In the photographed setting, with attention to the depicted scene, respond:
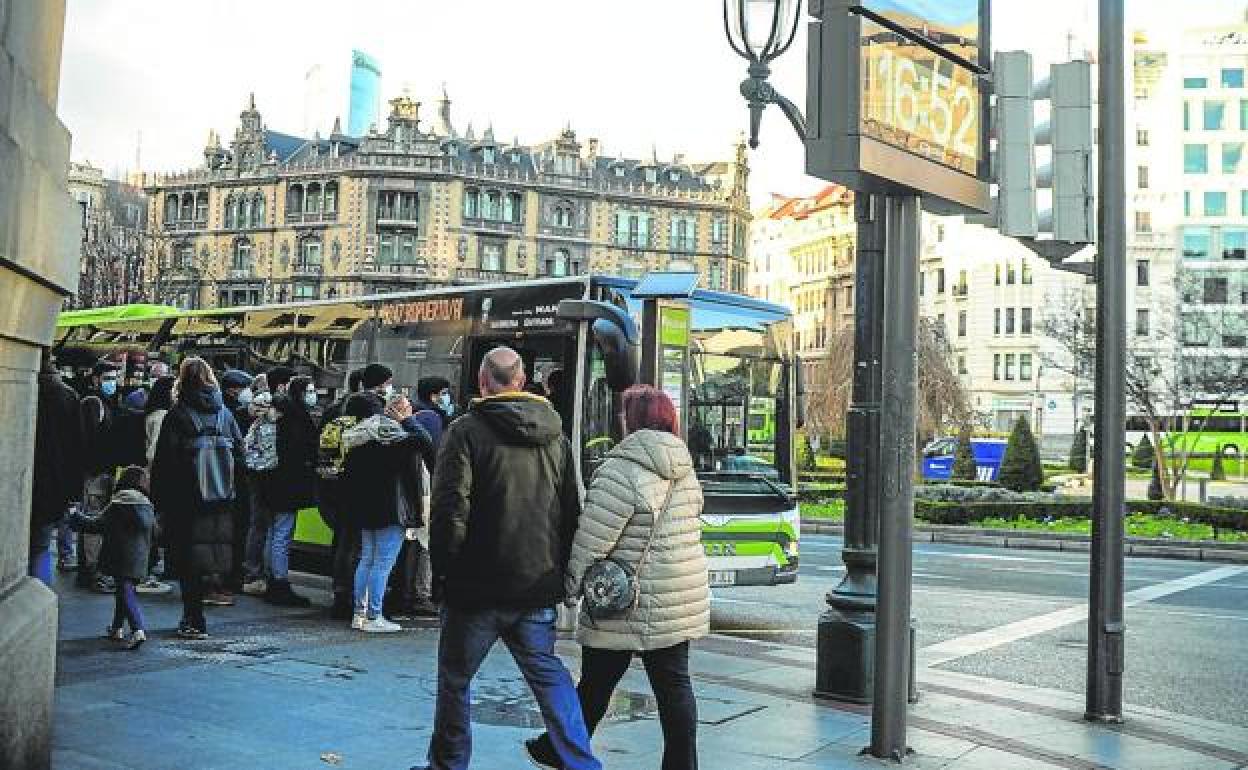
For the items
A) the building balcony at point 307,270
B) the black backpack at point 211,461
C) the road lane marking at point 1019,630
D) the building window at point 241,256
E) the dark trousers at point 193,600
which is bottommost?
the road lane marking at point 1019,630

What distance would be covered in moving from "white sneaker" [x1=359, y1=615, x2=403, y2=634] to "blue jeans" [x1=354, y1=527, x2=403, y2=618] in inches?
3.9

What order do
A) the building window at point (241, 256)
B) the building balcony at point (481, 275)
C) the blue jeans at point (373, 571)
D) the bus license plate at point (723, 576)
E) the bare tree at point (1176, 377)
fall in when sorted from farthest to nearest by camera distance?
the building window at point (241, 256), the building balcony at point (481, 275), the bare tree at point (1176, 377), the bus license plate at point (723, 576), the blue jeans at point (373, 571)

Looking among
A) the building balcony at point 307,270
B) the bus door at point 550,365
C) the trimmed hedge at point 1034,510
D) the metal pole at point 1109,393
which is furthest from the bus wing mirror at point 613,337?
the building balcony at point 307,270

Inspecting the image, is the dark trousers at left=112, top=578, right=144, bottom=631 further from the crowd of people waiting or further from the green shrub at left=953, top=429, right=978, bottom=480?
the green shrub at left=953, top=429, right=978, bottom=480

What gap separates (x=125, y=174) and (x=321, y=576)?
113m

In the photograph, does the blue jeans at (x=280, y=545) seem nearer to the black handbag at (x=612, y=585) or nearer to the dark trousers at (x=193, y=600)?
the dark trousers at (x=193, y=600)

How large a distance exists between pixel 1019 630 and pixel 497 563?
7.93 meters

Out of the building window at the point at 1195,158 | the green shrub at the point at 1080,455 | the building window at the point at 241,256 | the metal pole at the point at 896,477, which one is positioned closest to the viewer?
the metal pole at the point at 896,477

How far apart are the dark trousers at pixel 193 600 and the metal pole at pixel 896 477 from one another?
483cm

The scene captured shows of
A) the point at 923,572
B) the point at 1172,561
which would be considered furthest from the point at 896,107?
the point at 1172,561

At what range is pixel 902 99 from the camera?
235 inches

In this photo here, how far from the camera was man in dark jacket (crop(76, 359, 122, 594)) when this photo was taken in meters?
10.3

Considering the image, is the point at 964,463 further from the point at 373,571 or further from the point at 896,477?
the point at 896,477

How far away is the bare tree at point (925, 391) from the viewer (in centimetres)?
5156
